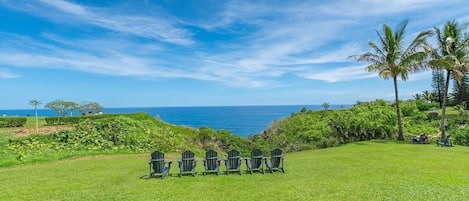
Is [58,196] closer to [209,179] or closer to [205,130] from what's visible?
[209,179]

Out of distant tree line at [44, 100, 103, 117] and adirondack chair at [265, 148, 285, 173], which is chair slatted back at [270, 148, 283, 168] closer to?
adirondack chair at [265, 148, 285, 173]

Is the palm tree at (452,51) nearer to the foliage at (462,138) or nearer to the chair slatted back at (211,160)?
the foliage at (462,138)

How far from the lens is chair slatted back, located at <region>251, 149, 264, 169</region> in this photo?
10.2 meters

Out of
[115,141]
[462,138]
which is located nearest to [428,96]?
[462,138]

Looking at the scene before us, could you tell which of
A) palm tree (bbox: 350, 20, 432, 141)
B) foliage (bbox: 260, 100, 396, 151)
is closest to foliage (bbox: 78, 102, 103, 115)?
foliage (bbox: 260, 100, 396, 151)

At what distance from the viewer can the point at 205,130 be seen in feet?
74.6

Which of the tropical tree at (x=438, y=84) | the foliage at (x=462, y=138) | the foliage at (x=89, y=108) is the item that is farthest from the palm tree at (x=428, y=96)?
the foliage at (x=89, y=108)

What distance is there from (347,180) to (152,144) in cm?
1266

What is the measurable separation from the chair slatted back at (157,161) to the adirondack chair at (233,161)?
2.00 meters

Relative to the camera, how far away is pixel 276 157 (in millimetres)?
10266

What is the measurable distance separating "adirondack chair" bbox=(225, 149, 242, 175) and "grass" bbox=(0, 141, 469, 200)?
1.62 ft

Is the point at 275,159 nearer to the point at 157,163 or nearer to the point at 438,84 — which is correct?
the point at 157,163

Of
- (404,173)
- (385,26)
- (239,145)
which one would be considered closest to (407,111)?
(385,26)

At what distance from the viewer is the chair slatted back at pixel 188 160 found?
10.1 metres
